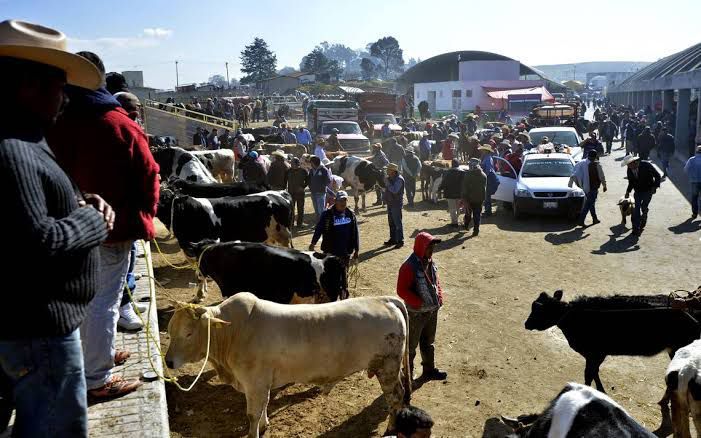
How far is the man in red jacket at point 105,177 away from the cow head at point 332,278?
12.7 ft

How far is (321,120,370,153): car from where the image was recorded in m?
25.7

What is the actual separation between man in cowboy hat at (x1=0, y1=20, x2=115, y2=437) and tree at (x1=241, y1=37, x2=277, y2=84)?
358 feet

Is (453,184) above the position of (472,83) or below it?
below

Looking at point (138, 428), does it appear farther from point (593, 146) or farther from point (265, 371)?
point (593, 146)

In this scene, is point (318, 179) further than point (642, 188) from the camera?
Yes

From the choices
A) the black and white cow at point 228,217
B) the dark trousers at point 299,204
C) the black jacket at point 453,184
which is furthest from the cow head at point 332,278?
the black jacket at point 453,184

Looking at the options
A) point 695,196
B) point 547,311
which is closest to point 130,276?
point 547,311

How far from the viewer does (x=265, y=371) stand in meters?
5.45

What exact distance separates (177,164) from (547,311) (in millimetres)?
11156

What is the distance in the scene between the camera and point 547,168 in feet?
54.4

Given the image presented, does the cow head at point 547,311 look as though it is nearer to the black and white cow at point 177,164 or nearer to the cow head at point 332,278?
the cow head at point 332,278

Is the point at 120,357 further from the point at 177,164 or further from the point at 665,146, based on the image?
the point at 665,146

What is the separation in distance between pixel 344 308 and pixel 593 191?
11.0 m

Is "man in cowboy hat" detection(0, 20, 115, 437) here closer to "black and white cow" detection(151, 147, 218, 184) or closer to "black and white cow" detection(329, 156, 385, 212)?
"black and white cow" detection(151, 147, 218, 184)
